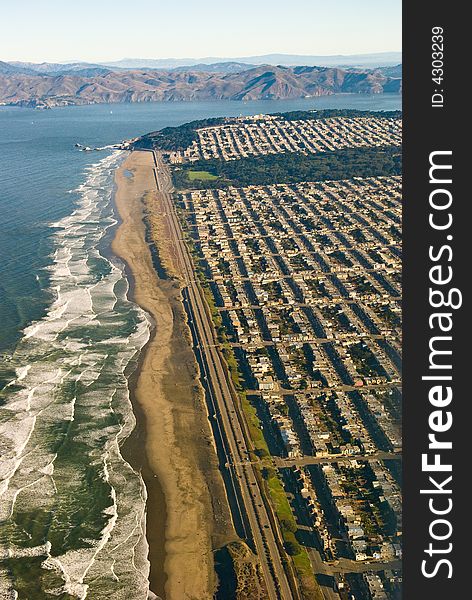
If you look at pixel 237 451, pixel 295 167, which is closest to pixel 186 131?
pixel 295 167

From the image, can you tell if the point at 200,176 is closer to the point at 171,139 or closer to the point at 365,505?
the point at 171,139

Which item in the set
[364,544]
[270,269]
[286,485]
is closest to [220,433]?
[286,485]

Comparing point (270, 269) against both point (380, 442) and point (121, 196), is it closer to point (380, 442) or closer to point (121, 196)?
point (380, 442)

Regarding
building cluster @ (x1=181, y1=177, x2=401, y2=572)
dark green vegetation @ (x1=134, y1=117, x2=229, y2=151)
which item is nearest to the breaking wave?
building cluster @ (x1=181, y1=177, x2=401, y2=572)

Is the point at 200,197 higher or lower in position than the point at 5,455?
higher

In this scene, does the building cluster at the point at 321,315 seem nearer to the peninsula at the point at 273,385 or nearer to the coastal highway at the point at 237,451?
the peninsula at the point at 273,385

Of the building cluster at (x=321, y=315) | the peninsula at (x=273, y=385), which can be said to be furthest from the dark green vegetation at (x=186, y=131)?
the building cluster at (x=321, y=315)
